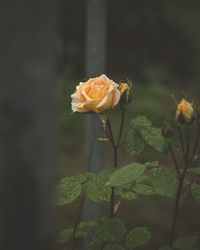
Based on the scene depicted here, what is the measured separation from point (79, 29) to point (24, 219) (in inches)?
209

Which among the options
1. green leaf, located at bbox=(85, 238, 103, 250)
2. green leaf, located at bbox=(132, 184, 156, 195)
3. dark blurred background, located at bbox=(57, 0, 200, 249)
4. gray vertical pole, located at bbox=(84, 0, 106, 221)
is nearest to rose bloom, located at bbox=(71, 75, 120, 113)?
green leaf, located at bbox=(132, 184, 156, 195)

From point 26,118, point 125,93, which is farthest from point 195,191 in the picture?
point 26,118

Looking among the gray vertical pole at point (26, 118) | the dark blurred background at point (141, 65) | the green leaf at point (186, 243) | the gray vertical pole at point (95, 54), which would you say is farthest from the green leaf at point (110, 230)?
the dark blurred background at point (141, 65)

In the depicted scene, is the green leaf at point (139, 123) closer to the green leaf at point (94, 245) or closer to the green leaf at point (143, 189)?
the green leaf at point (143, 189)

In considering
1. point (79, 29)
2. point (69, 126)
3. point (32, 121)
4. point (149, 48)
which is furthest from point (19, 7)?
point (149, 48)

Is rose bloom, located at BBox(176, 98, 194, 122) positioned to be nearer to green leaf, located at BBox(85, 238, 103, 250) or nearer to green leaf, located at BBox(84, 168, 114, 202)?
green leaf, located at BBox(84, 168, 114, 202)

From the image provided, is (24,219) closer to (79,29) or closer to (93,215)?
(93,215)

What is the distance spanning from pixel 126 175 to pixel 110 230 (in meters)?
0.19

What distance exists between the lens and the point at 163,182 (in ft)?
2.38

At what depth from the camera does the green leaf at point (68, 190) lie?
0.85 metres

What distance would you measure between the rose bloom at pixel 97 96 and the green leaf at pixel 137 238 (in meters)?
0.33

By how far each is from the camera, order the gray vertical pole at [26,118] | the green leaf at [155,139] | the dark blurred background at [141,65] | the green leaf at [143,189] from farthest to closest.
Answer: the dark blurred background at [141,65], the green leaf at [143,189], the green leaf at [155,139], the gray vertical pole at [26,118]

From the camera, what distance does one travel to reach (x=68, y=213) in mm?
2402

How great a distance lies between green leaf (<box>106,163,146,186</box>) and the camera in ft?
2.39
